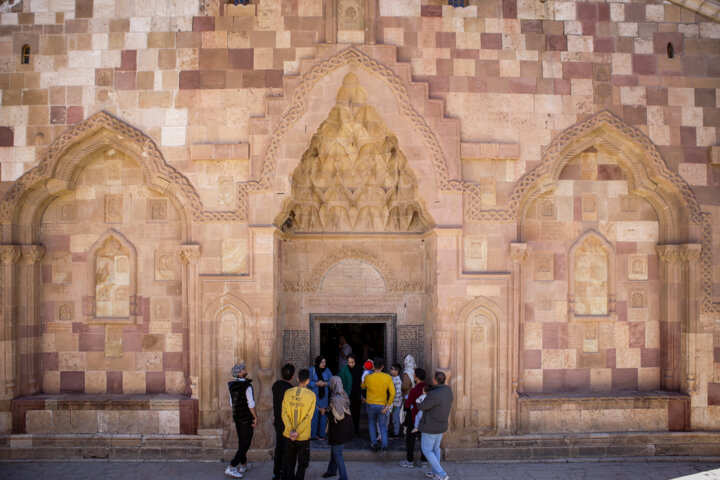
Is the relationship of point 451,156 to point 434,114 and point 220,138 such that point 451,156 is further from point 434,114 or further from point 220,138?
point 220,138

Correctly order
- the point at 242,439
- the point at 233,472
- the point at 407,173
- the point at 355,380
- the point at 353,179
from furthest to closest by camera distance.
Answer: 1. the point at 353,179
2. the point at 407,173
3. the point at 355,380
4. the point at 233,472
5. the point at 242,439

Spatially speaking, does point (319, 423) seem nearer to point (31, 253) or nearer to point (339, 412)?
point (339, 412)

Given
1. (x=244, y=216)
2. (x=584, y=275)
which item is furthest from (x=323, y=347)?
(x=584, y=275)

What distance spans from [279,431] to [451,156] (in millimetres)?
4537

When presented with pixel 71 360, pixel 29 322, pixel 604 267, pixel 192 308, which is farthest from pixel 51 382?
pixel 604 267

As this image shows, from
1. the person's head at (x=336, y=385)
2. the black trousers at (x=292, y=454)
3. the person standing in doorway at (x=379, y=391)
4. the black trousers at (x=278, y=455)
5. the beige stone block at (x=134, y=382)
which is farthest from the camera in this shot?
the beige stone block at (x=134, y=382)

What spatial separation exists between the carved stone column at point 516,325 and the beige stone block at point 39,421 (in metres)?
6.87

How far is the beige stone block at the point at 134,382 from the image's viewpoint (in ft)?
25.9

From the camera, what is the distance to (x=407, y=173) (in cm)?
827

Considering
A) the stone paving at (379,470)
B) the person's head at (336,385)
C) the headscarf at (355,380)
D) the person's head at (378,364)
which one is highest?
the person's head at (378,364)

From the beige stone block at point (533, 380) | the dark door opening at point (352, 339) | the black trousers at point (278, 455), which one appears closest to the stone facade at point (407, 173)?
the beige stone block at point (533, 380)

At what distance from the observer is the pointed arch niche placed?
790 cm

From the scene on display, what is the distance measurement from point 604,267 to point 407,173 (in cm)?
345

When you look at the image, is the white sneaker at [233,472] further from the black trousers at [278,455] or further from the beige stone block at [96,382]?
the beige stone block at [96,382]
